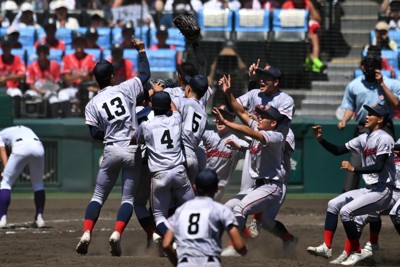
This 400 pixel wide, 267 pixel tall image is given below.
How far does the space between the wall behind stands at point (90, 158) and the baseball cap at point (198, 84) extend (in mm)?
6282

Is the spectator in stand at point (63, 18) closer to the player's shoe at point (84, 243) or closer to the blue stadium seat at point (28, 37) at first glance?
the blue stadium seat at point (28, 37)

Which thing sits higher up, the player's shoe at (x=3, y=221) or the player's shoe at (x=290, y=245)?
the player's shoe at (x=290, y=245)

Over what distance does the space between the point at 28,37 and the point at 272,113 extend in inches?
402

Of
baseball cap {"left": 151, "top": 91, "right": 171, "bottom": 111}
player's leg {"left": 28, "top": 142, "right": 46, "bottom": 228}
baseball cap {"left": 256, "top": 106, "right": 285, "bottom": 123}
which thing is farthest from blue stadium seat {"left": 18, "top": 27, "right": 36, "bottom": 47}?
baseball cap {"left": 151, "top": 91, "right": 171, "bottom": 111}

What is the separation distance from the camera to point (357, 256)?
1034 centimetres

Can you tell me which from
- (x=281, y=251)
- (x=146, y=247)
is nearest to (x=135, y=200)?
(x=146, y=247)

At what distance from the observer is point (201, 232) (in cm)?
718

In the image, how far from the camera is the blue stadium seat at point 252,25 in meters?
18.0

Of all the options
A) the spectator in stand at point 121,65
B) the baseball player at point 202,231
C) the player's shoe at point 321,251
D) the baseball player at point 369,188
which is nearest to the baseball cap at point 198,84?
the baseball player at point 369,188

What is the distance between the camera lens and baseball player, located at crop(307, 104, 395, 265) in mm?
10234

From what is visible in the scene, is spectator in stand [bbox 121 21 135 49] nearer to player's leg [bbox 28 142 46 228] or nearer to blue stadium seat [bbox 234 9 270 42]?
blue stadium seat [bbox 234 9 270 42]

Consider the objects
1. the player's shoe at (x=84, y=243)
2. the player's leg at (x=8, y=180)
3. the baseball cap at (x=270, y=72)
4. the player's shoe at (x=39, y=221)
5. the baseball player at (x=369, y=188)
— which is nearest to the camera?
the player's shoe at (x=84, y=243)

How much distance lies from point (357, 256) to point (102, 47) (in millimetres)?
9879

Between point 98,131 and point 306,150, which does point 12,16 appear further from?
point 98,131
